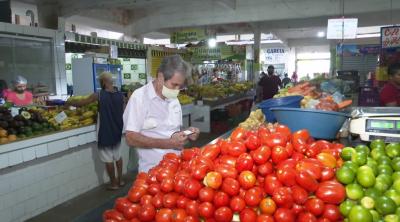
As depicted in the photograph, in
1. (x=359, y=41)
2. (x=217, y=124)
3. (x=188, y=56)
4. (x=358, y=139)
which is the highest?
(x=359, y=41)

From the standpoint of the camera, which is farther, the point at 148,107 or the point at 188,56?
the point at 188,56

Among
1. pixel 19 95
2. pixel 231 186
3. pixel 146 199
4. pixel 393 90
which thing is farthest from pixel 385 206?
pixel 19 95

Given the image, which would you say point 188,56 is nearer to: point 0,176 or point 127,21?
point 127,21

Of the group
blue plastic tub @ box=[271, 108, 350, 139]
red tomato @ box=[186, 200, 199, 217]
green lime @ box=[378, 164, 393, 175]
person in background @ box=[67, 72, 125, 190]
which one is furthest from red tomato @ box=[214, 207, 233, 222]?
person in background @ box=[67, 72, 125, 190]

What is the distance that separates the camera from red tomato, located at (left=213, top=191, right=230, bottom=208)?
155cm

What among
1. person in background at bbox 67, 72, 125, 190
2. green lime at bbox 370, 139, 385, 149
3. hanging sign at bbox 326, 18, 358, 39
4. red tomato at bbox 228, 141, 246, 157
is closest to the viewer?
red tomato at bbox 228, 141, 246, 157

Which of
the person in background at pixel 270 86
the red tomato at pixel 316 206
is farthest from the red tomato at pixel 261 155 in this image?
the person in background at pixel 270 86

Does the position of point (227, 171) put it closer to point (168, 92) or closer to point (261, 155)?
point (261, 155)

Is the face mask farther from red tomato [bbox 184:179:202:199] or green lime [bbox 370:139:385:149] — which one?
green lime [bbox 370:139:385:149]

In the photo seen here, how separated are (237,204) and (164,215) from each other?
34 cm

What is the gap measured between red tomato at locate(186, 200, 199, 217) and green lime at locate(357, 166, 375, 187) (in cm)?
73

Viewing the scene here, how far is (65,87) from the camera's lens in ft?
33.9

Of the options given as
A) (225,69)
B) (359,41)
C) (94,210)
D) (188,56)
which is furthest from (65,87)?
(359,41)

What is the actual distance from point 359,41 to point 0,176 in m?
24.0
